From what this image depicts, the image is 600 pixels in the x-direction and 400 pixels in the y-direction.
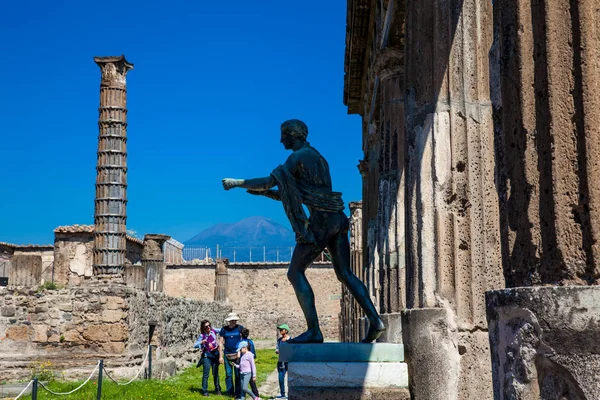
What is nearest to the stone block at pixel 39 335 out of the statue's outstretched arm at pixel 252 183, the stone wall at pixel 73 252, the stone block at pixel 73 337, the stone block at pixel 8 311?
the stone block at pixel 73 337

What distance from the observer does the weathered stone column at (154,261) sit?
2038cm

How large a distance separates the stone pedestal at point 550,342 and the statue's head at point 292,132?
406 cm

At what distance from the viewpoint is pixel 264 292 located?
42.8 metres

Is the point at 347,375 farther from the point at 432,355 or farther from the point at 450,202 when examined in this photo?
the point at 450,202

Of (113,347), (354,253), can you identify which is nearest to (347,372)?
(113,347)

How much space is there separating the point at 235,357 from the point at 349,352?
27.1 ft

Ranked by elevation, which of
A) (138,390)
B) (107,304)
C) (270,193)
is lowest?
(138,390)

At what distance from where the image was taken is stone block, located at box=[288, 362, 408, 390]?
543cm

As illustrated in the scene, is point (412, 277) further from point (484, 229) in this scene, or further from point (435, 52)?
point (435, 52)

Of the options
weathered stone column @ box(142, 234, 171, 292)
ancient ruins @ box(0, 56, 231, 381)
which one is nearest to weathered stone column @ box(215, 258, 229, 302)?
weathered stone column @ box(142, 234, 171, 292)

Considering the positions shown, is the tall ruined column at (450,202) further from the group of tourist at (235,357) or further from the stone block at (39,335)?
the stone block at (39,335)

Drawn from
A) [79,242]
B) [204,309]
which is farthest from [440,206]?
[79,242]

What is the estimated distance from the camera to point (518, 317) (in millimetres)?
2232

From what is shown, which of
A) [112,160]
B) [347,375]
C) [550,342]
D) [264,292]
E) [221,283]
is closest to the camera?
[550,342]
